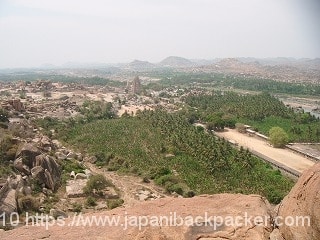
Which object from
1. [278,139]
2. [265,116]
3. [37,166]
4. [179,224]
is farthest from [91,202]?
[265,116]

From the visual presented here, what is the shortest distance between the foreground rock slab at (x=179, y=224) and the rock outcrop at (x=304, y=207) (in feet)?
1.82

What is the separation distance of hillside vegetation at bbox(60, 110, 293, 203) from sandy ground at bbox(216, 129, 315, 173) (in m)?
4.54

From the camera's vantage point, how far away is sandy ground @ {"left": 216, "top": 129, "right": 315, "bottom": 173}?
1617 inches

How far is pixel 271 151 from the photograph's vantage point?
1850 inches

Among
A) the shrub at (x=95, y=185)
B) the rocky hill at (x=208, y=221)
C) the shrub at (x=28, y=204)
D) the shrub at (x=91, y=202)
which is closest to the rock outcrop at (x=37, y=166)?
the shrub at (x=95, y=185)

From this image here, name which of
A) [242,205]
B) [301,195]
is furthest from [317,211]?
[242,205]

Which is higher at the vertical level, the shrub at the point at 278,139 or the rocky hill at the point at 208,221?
the rocky hill at the point at 208,221

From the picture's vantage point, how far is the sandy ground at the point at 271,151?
135 ft

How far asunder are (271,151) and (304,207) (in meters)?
41.3

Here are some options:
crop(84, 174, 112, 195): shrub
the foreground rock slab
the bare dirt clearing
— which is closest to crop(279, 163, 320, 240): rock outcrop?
the foreground rock slab

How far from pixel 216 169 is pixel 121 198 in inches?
466

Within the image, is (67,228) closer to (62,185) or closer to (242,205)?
(242,205)

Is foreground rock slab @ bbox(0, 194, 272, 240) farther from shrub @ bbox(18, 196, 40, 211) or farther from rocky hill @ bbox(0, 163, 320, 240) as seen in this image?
shrub @ bbox(18, 196, 40, 211)

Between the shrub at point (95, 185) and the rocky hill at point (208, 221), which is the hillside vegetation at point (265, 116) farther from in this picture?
the rocky hill at point (208, 221)
